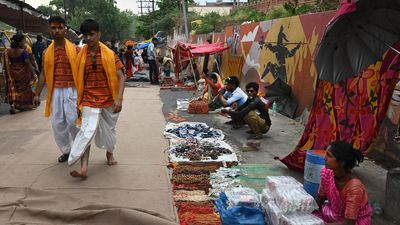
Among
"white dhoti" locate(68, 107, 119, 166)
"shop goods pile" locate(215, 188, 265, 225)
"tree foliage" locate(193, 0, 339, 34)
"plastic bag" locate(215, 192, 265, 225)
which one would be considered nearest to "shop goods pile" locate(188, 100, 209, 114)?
"tree foliage" locate(193, 0, 339, 34)

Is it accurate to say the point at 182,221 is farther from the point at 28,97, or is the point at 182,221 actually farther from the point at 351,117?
the point at 28,97

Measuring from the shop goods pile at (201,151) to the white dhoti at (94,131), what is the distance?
0.99 metres

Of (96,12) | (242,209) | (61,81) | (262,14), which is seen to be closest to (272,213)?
(242,209)

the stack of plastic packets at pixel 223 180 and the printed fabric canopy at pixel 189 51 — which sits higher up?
the printed fabric canopy at pixel 189 51

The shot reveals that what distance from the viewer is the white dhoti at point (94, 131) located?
445 cm

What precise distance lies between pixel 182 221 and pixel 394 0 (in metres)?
2.92

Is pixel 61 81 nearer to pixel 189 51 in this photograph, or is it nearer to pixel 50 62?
pixel 50 62

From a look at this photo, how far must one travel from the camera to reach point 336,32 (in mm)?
4391

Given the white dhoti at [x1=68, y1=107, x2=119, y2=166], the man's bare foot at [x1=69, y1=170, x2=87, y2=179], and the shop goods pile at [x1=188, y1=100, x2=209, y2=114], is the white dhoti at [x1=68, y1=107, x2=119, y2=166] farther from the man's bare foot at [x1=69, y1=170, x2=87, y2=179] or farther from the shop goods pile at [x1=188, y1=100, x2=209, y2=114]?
the shop goods pile at [x1=188, y1=100, x2=209, y2=114]

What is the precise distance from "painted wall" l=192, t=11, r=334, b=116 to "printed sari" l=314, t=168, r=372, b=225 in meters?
5.04

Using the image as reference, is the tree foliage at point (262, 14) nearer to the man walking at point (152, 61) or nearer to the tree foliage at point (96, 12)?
the man walking at point (152, 61)

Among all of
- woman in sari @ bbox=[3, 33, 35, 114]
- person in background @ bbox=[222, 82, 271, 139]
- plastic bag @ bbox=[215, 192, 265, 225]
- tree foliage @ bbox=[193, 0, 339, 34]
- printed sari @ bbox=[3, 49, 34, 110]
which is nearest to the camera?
plastic bag @ bbox=[215, 192, 265, 225]

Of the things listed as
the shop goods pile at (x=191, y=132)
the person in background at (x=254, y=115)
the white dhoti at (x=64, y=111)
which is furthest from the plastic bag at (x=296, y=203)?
the person in background at (x=254, y=115)

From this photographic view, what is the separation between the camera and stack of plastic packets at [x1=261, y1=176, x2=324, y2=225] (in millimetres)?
3095
